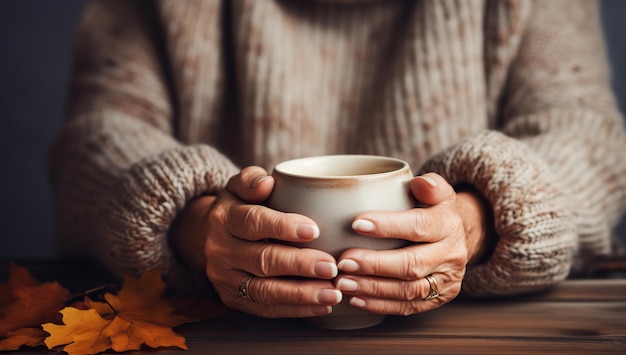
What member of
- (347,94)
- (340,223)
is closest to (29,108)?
(347,94)

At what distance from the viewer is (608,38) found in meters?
1.51

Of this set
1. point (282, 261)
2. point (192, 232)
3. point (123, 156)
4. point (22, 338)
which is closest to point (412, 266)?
point (282, 261)

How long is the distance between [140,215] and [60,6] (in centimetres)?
128

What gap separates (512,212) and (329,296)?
218 millimetres

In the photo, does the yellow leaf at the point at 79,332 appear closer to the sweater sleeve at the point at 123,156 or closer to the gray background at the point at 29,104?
the sweater sleeve at the point at 123,156

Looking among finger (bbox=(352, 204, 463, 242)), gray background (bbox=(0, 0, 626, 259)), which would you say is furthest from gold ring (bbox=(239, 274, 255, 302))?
gray background (bbox=(0, 0, 626, 259))

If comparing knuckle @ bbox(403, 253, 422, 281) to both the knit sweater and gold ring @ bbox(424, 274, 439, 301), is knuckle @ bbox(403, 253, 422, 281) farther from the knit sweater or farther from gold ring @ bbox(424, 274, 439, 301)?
the knit sweater

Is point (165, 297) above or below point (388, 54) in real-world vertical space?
below

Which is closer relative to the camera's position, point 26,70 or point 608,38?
point 608,38

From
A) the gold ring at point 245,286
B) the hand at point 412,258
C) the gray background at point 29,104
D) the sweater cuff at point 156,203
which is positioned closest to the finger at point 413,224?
the hand at point 412,258

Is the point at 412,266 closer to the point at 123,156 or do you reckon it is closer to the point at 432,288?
the point at 432,288

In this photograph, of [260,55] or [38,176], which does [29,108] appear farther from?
[260,55]

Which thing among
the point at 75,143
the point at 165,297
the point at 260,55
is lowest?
the point at 165,297

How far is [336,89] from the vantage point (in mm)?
1046
